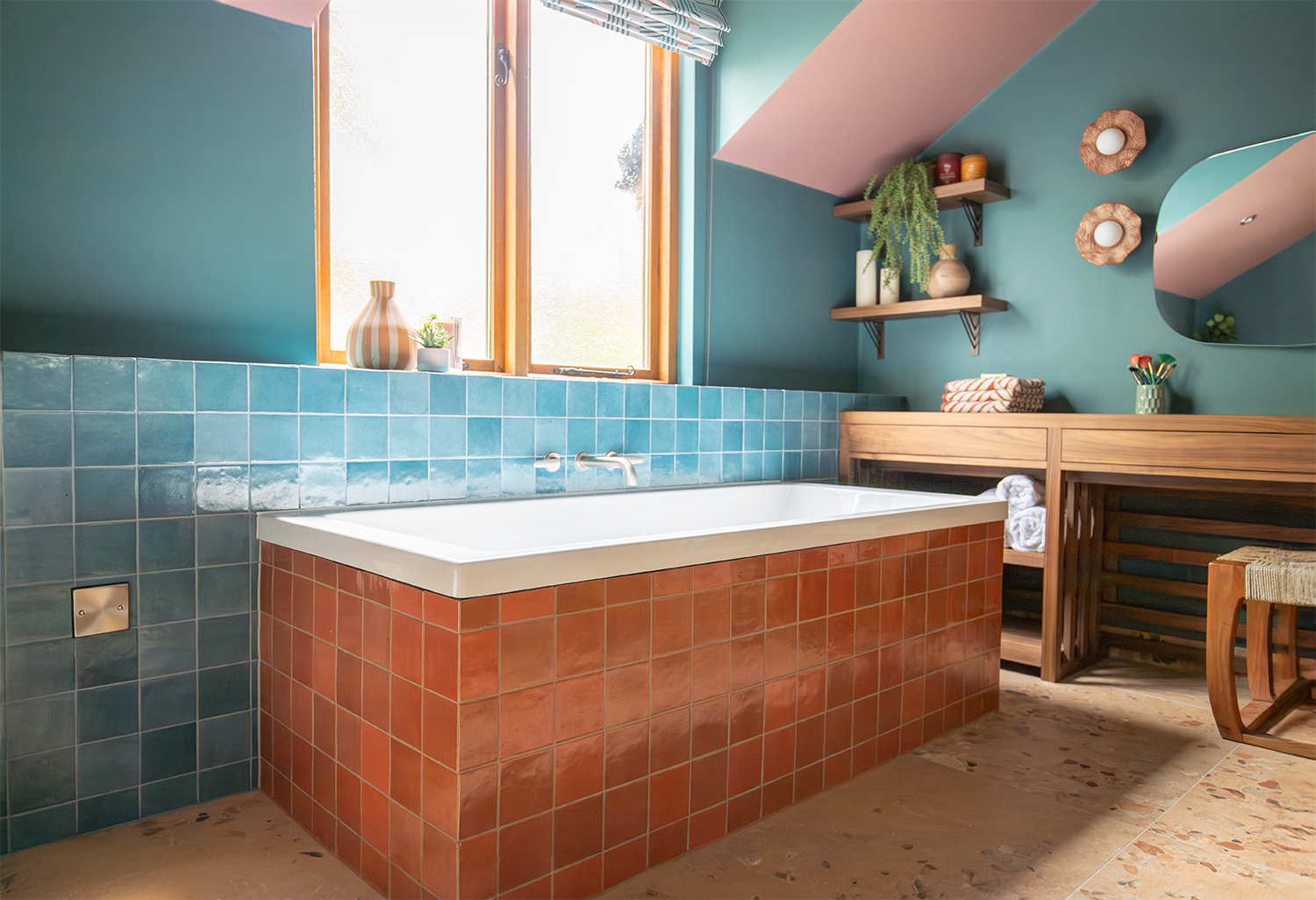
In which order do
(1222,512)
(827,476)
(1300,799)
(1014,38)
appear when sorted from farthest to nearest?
(827,476) → (1014,38) → (1222,512) → (1300,799)

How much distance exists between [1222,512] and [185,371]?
3128 mm

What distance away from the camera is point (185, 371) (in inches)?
68.9

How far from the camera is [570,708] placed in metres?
1.35

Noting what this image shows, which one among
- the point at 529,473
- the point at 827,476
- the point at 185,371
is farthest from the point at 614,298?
the point at 185,371

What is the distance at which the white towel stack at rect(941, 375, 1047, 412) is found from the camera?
2875mm

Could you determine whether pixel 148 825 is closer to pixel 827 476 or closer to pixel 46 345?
pixel 46 345

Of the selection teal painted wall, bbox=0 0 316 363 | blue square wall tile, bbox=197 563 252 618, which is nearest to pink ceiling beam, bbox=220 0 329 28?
teal painted wall, bbox=0 0 316 363

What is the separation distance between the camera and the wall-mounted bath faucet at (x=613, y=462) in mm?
2379

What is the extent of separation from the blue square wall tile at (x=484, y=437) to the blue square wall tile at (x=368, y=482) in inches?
9.8

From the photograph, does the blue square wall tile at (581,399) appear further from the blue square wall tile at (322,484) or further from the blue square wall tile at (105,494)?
the blue square wall tile at (105,494)

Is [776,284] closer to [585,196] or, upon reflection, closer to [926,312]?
[926,312]

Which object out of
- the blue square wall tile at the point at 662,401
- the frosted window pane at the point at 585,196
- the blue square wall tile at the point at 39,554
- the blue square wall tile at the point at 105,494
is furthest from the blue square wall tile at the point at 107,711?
the blue square wall tile at the point at 662,401

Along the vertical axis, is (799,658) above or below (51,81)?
below

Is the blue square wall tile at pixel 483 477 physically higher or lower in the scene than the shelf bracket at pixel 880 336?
lower
